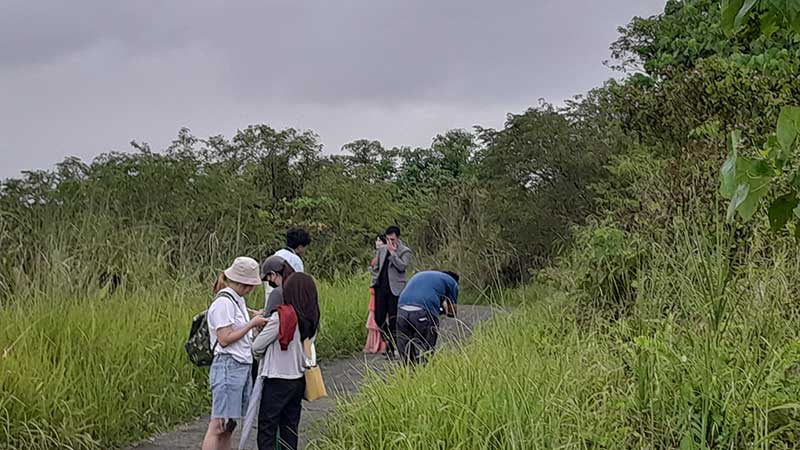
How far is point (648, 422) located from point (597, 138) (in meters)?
14.6

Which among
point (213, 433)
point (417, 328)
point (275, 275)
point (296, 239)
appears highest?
point (296, 239)

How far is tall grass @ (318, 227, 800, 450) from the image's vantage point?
14.1 feet

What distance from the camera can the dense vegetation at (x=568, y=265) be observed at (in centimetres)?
436

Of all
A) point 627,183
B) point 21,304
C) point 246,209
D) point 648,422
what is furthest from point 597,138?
point 648,422

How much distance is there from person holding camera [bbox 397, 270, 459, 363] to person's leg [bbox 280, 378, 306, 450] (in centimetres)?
260

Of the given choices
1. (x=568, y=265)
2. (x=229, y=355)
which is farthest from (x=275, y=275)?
(x=568, y=265)


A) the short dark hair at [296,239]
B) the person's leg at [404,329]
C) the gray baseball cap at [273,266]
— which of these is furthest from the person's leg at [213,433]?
the short dark hair at [296,239]

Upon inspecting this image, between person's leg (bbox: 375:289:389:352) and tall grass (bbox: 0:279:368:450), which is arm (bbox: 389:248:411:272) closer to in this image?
person's leg (bbox: 375:289:389:352)

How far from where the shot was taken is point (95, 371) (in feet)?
24.3

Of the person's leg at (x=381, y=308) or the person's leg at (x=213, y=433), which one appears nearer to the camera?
the person's leg at (x=213, y=433)

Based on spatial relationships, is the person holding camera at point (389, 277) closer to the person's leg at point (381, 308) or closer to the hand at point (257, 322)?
the person's leg at point (381, 308)

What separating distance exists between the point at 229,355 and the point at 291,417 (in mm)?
633

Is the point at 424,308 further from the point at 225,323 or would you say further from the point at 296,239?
the point at 225,323

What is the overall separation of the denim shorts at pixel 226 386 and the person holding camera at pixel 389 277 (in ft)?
16.2
